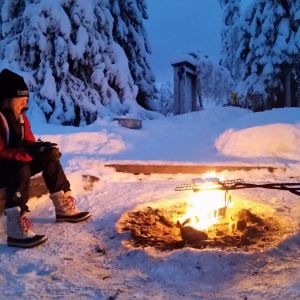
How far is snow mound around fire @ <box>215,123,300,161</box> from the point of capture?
6902mm

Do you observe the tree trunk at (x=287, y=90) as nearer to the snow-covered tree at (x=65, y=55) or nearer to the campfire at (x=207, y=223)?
the snow-covered tree at (x=65, y=55)

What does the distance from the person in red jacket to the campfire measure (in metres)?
0.64

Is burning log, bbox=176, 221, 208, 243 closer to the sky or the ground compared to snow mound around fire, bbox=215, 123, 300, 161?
closer to the ground

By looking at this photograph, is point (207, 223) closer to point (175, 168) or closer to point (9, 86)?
point (9, 86)

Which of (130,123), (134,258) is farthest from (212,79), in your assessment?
(134,258)

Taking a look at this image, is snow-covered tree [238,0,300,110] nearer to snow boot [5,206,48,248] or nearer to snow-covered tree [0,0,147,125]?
snow-covered tree [0,0,147,125]

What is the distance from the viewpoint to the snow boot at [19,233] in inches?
121

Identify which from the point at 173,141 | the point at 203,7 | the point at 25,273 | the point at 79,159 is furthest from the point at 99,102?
the point at 203,7

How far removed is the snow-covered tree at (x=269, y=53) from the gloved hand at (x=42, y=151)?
1454 cm

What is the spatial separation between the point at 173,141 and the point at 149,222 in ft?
20.0

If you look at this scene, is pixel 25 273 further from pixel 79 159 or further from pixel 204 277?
pixel 79 159

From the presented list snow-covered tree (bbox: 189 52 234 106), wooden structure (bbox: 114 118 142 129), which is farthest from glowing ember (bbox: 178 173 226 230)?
snow-covered tree (bbox: 189 52 234 106)

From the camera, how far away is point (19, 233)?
3.11 meters

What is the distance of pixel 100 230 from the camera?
3.49m
